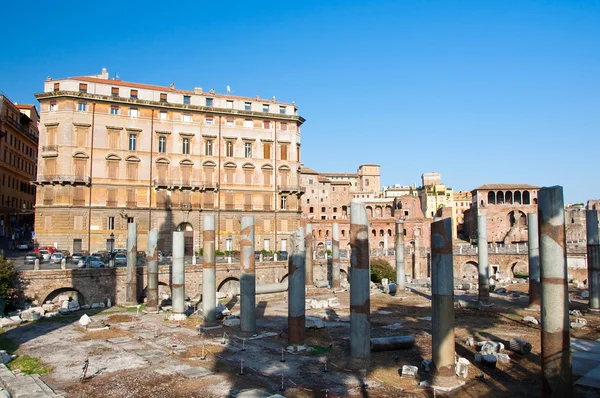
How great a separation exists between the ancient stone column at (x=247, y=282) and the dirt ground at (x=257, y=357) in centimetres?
59

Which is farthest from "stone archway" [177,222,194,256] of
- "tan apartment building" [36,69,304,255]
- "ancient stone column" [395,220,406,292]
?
"ancient stone column" [395,220,406,292]

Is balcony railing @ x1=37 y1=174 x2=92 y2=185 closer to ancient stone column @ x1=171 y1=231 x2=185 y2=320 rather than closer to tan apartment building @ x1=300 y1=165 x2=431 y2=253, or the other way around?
ancient stone column @ x1=171 y1=231 x2=185 y2=320

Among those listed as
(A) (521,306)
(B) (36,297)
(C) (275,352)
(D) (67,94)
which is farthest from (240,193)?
(C) (275,352)

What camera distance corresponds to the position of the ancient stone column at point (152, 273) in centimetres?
2600

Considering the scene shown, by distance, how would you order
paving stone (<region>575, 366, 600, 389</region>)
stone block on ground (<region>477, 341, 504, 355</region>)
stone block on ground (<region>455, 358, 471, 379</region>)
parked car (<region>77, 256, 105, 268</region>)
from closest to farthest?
paving stone (<region>575, 366, 600, 389</region>), stone block on ground (<region>455, 358, 471, 379</region>), stone block on ground (<region>477, 341, 504, 355</region>), parked car (<region>77, 256, 105, 268</region>)

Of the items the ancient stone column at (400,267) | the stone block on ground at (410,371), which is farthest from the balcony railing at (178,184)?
the stone block on ground at (410,371)

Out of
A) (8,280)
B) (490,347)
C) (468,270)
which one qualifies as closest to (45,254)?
(8,280)

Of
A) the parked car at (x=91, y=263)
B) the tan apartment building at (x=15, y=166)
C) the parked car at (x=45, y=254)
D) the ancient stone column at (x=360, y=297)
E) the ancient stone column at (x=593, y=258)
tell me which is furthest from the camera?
the tan apartment building at (x=15, y=166)

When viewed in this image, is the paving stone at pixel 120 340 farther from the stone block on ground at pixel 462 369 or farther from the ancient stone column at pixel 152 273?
the stone block on ground at pixel 462 369

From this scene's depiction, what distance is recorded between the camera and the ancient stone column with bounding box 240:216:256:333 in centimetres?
1886

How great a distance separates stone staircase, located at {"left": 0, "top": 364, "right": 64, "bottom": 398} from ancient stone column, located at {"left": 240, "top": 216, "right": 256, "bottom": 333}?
23.8 feet

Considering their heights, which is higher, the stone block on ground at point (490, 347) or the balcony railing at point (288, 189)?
the balcony railing at point (288, 189)

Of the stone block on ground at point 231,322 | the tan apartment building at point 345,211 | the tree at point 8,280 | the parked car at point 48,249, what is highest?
the tan apartment building at point 345,211

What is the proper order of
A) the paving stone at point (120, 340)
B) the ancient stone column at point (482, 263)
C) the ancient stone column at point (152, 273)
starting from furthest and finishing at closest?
the ancient stone column at point (152, 273)
the ancient stone column at point (482, 263)
the paving stone at point (120, 340)
